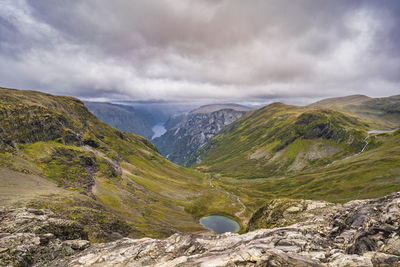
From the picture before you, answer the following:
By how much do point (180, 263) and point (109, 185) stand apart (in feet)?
442

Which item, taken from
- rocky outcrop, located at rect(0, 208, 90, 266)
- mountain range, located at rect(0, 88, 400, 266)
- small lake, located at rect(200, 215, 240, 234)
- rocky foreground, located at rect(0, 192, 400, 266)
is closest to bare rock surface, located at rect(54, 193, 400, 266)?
rocky foreground, located at rect(0, 192, 400, 266)

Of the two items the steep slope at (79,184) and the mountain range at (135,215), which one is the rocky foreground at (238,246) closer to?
the mountain range at (135,215)

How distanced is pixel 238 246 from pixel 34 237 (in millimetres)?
41619

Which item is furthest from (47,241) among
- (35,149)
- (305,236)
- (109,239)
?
(35,149)

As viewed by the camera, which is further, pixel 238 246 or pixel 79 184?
pixel 79 184

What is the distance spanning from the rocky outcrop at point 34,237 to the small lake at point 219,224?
4869 inches

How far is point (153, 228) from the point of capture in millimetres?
Result: 107938

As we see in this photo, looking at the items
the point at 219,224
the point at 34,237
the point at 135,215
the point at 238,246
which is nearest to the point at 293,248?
the point at 238,246

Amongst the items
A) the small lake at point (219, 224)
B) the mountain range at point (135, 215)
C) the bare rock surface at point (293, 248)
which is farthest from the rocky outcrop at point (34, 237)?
the small lake at point (219, 224)

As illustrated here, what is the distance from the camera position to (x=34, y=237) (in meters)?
37.2

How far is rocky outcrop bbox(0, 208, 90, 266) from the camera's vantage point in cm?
3291

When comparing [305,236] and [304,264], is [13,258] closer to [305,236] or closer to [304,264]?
[304,264]

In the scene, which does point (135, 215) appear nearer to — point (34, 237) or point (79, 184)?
point (79, 184)

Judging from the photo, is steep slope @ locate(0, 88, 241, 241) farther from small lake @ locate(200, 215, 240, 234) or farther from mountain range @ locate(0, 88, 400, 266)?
small lake @ locate(200, 215, 240, 234)
